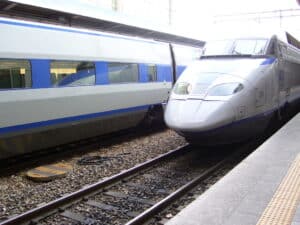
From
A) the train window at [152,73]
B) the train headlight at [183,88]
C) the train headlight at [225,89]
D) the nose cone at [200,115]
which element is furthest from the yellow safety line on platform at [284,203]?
the train window at [152,73]

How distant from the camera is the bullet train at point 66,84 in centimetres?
766

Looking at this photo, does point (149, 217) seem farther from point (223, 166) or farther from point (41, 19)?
point (41, 19)

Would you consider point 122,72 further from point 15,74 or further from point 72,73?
point 15,74

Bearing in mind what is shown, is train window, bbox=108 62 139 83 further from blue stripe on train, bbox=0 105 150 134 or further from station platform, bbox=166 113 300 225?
station platform, bbox=166 113 300 225

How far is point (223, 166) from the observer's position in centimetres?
787

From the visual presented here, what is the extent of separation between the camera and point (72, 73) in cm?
909

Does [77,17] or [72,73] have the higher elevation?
[77,17]

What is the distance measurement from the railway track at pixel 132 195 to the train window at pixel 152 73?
4047 millimetres

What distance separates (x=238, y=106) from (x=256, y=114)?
0.74m

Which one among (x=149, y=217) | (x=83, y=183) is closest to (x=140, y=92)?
(x=83, y=183)

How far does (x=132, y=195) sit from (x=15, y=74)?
3.02 metres

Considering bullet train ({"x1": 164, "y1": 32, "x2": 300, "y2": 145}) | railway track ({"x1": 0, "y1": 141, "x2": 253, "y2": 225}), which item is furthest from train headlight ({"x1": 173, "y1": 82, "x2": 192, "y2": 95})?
railway track ({"x1": 0, "y1": 141, "x2": 253, "y2": 225})

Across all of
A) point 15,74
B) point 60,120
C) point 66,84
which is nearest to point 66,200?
point 15,74

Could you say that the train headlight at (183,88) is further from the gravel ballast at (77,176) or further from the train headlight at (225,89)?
the gravel ballast at (77,176)
